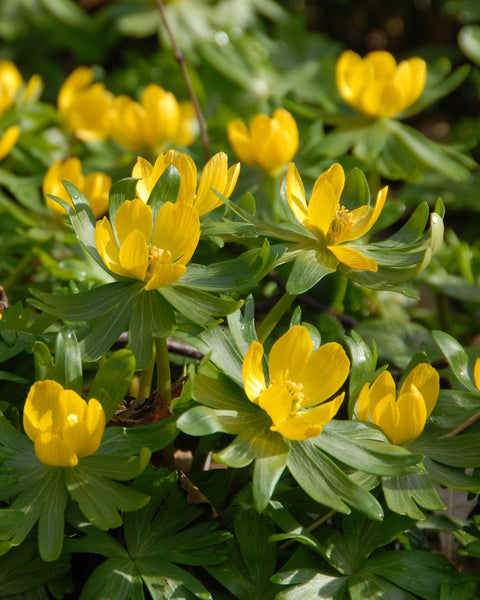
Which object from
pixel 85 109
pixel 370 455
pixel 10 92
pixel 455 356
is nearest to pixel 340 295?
pixel 455 356

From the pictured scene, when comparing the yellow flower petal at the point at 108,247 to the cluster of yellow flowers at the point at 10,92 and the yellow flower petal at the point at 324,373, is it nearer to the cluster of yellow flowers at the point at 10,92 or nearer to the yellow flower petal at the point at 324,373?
Answer: the yellow flower petal at the point at 324,373

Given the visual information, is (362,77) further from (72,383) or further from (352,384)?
(72,383)

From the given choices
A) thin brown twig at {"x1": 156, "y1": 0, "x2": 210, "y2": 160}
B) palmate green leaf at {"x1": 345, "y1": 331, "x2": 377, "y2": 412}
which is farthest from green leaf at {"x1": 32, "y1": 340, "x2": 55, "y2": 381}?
thin brown twig at {"x1": 156, "y1": 0, "x2": 210, "y2": 160}

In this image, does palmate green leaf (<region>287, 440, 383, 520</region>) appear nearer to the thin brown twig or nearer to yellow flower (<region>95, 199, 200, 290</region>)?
yellow flower (<region>95, 199, 200, 290</region>)

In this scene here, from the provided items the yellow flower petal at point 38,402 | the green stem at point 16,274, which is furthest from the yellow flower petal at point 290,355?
the green stem at point 16,274

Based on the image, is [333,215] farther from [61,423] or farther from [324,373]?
[61,423]

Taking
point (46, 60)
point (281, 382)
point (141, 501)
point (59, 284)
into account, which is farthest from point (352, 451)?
point (46, 60)
